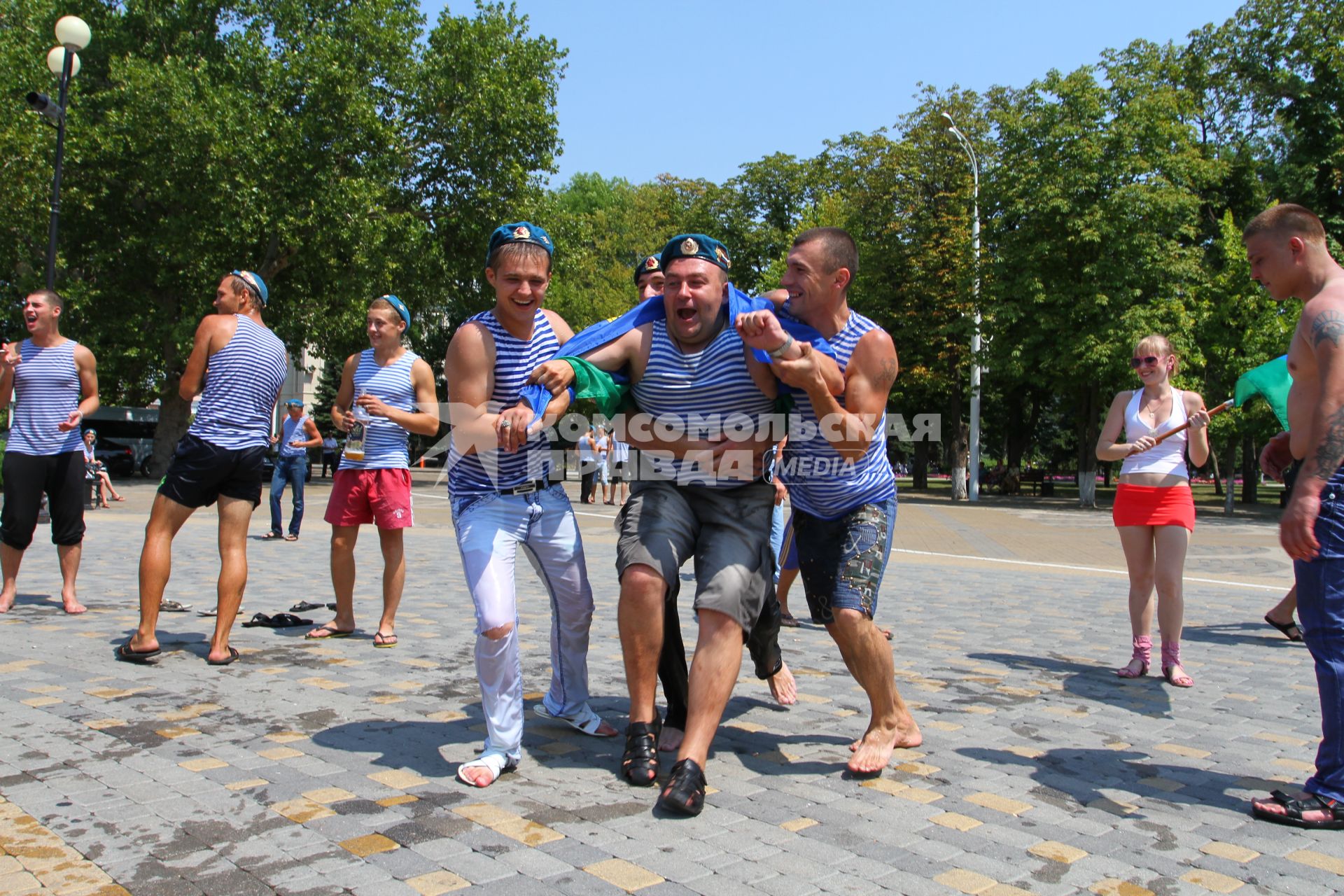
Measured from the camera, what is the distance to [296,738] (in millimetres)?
4098

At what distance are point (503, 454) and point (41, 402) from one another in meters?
4.77

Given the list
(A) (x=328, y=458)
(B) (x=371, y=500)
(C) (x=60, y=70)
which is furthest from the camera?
(A) (x=328, y=458)

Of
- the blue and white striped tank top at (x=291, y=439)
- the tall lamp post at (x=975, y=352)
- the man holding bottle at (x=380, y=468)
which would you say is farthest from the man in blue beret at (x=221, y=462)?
the tall lamp post at (x=975, y=352)

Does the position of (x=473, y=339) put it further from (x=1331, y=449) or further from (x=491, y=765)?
(x=1331, y=449)

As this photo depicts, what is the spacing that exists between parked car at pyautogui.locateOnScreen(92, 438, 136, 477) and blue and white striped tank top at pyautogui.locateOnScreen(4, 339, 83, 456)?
109 ft

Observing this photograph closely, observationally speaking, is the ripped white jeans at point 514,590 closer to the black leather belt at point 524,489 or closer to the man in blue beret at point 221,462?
the black leather belt at point 524,489

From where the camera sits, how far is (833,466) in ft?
12.8

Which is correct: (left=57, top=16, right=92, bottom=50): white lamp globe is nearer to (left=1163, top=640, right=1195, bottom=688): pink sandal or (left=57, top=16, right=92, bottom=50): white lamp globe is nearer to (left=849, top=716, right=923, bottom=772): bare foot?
(left=849, top=716, right=923, bottom=772): bare foot

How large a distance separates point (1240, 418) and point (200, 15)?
1292 inches

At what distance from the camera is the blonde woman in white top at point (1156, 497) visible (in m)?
5.73

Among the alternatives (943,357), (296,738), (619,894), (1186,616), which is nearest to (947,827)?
(619,894)

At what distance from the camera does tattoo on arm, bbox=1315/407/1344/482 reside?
11.3ft

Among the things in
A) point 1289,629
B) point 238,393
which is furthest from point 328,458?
point 1289,629

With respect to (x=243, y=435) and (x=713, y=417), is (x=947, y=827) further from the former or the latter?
(x=243, y=435)
